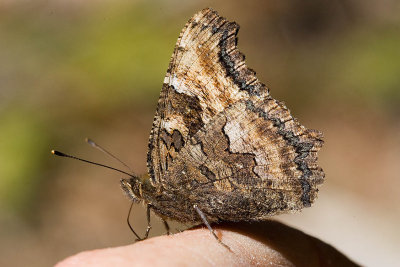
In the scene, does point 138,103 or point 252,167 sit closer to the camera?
point 252,167

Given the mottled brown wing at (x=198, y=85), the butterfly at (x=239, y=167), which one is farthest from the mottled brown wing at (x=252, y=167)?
the mottled brown wing at (x=198, y=85)

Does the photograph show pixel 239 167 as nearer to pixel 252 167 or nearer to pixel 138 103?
pixel 252 167

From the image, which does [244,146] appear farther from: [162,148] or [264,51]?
[264,51]

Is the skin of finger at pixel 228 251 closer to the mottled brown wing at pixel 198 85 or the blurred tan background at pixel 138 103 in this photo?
the mottled brown wing at pixel 198 85

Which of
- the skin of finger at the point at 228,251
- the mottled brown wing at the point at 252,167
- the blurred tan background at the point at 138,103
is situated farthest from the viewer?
the blurred tan background at the point at 138,103

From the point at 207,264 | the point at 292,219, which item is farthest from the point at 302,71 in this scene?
the point at 207,264

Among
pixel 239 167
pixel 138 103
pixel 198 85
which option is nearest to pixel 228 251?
pixel 239 167

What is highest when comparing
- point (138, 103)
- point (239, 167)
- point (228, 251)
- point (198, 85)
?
point (138, 103)
